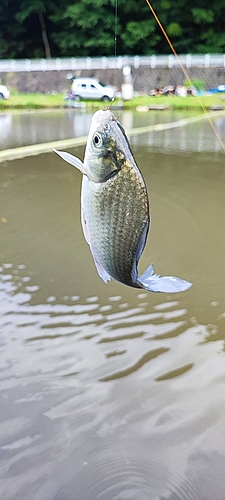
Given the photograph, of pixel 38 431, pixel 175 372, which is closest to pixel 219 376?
pixel 175 372

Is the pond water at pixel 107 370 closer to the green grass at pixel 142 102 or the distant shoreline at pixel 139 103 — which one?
the distant shoreline at pixel 139 103

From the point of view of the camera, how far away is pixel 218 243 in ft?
15.2

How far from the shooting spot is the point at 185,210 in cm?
565

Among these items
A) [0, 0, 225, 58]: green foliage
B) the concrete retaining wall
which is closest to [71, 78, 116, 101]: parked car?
the concrete retaining wall

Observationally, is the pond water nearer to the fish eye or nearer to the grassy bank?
the fish eye

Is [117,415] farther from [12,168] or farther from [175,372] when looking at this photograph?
[12,168]

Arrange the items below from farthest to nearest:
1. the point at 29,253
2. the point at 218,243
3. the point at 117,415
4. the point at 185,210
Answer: the point at 185,210, the point at 218,243, the point at 29,253, the point at 117,415

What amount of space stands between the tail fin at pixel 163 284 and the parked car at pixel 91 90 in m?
20.8

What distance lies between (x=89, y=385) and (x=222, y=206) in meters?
3.69

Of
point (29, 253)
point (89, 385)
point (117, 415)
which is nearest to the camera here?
point (117, 415)

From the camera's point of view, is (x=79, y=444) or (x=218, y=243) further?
(x=218, y=243)

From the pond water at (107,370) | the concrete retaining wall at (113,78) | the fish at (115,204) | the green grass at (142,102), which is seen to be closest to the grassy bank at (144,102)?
the green grass at (142,102)

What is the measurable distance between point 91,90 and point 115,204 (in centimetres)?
2109

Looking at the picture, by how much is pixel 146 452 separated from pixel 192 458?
0.22 meters
